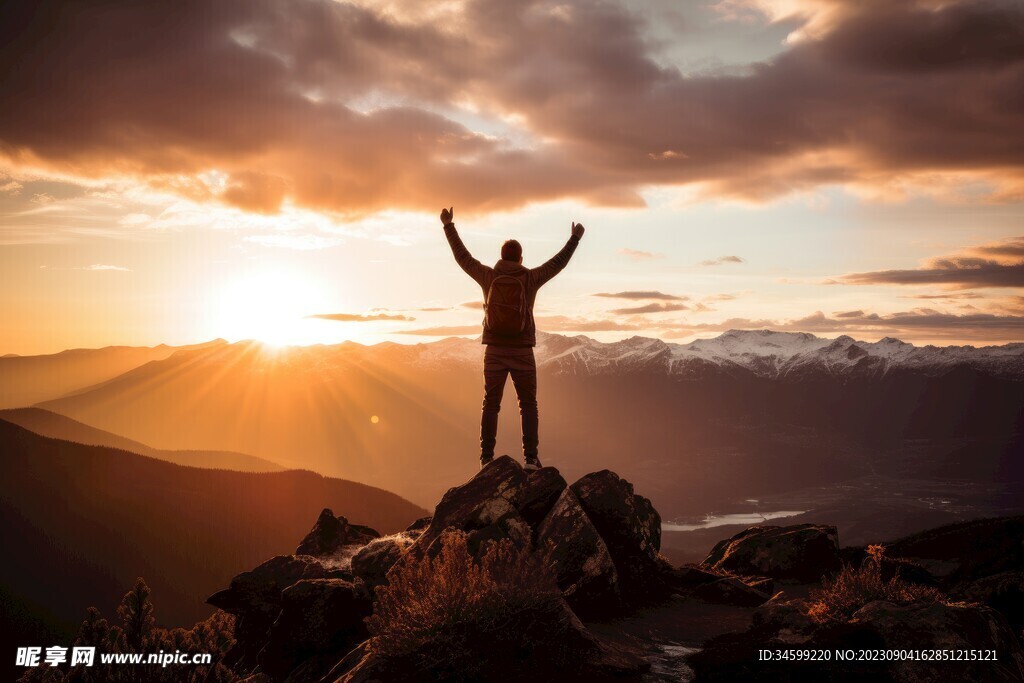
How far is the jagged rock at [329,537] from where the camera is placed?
19453mm

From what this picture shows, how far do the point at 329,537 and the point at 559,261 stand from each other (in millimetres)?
11344

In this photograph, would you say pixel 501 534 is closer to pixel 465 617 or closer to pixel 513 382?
pixel 513 382

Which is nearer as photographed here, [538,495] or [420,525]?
[538,495]

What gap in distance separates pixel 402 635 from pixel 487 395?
6614 millimetres

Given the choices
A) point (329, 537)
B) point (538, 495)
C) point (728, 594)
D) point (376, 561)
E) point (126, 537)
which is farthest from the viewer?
point (126, 537)

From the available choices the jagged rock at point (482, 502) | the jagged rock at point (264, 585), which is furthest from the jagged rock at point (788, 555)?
the jagged rock at point (264, 585)

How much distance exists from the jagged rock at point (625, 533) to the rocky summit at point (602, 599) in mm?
30

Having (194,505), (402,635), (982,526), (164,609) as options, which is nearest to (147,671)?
(402,635)

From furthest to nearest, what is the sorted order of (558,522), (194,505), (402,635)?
(194,505) < (558,522) < (402,635)

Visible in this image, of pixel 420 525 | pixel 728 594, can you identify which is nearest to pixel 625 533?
pixel 728 594

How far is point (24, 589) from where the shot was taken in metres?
149

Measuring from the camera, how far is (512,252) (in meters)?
14.8

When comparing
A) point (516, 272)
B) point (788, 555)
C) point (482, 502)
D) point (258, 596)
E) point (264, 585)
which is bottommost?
point (258, 596)

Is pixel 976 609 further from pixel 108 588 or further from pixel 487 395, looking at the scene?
pixel 108 588
